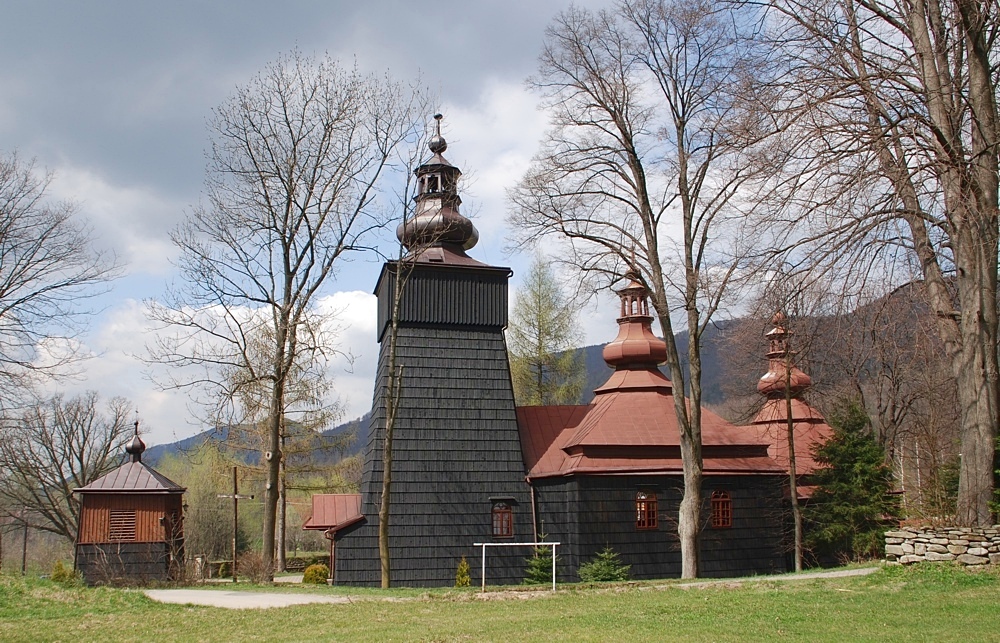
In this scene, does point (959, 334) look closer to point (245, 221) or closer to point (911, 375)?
point (911, 375)

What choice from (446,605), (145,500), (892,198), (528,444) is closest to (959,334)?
(892,198)

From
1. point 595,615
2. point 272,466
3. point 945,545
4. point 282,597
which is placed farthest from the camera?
point 272,466

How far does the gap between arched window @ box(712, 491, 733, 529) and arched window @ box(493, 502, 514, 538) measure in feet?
16.3

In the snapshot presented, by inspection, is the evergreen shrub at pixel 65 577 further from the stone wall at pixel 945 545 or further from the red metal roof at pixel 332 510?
the stone wall at pixel 945 545

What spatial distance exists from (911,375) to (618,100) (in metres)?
10.2

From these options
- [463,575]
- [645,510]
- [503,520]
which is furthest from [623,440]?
[463,575]

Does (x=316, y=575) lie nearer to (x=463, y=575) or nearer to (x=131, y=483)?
(x=463, y=575)

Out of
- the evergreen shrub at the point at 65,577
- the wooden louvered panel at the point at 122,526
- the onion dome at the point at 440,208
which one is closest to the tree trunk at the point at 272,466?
the evergreen shrub at the point at 65,577

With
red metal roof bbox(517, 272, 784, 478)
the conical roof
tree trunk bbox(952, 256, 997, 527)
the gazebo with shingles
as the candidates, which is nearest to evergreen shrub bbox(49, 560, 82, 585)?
the gazebo with shingles

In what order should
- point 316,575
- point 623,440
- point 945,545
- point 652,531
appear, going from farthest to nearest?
point 316,575 < point 623,440 < point 652,531 < point 945,545

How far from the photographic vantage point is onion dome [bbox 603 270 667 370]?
75.2ft

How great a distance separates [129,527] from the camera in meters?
20.8

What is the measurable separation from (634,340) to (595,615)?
1406 cm

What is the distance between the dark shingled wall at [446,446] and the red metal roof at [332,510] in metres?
1.73
